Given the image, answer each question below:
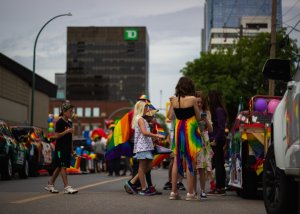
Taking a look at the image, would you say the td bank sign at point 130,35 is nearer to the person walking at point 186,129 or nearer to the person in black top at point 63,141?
the person in black top at point 63,141

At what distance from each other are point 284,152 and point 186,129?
14.7 feet

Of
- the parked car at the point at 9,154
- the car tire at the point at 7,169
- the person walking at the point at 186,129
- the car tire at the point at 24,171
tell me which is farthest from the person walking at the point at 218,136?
the car tire at the point at 24,171

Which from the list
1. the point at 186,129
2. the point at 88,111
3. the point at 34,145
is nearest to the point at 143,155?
the point at 186,129

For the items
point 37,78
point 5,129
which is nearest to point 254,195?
point 5,129

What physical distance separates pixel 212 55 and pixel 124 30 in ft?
432

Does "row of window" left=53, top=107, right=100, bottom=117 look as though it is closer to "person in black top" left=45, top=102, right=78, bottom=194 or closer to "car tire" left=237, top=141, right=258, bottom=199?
"person in black top" left=45, top=102, right=78, bottom=194

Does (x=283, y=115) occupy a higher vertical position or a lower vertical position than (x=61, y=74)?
lower

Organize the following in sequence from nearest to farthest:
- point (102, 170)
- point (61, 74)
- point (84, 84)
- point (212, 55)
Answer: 1. point (102, 170)
2. point (212, 55)
3. point (61, 74)
4. point (84, 84)

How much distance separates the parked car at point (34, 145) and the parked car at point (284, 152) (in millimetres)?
15873

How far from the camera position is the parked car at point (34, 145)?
23.1 meters

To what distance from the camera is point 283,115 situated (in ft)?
22.8

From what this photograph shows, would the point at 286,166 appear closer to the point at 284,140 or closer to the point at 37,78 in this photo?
the point at 284,140

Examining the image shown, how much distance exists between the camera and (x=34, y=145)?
23.6 meters

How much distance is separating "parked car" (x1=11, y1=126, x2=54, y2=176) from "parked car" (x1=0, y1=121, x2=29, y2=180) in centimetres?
128
